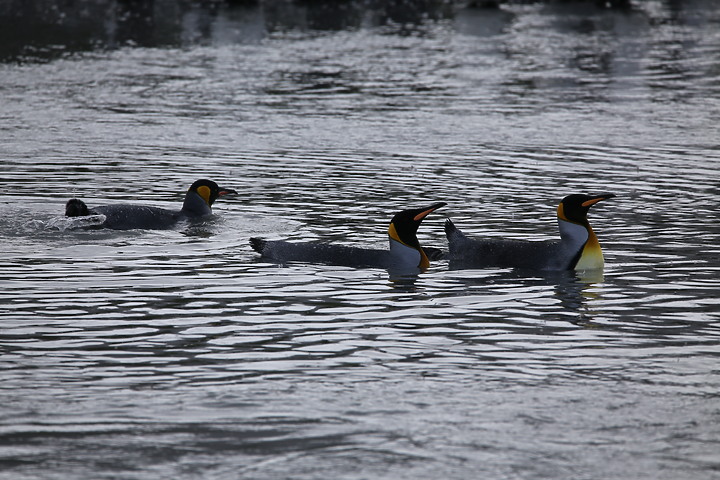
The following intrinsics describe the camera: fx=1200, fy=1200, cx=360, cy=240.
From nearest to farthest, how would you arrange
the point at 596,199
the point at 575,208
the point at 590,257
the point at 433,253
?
the point at 590,257 → the point at 596,199 → the point at 575,208 → the point at 433,253

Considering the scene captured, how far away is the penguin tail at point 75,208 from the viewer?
11.6 meters

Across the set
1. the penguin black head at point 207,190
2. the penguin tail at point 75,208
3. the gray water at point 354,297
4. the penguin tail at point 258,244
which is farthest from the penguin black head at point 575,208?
the penguin tail at point 75,208

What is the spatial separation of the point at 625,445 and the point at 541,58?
950 inches

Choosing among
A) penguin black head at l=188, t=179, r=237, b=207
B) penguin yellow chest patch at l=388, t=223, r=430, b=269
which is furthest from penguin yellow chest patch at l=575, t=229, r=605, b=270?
penguin black head at l=188, t=179, r=237, b=207

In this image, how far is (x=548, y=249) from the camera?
1055 centimetres

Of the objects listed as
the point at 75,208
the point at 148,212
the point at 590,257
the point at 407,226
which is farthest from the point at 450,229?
the point at 75,208

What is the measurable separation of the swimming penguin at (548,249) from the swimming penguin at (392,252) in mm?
347

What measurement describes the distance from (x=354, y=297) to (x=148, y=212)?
342cm

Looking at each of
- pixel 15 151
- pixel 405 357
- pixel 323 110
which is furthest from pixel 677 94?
pixel 405 357

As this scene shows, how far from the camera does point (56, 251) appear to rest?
11047 mm

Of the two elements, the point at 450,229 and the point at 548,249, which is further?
the point at 450,229

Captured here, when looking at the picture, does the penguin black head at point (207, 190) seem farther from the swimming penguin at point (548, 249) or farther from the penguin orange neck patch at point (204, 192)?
the swimming penguin at point (548, 249)

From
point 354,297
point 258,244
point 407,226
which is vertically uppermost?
point 407,226

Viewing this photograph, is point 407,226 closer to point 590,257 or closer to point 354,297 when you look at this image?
point 354,297
